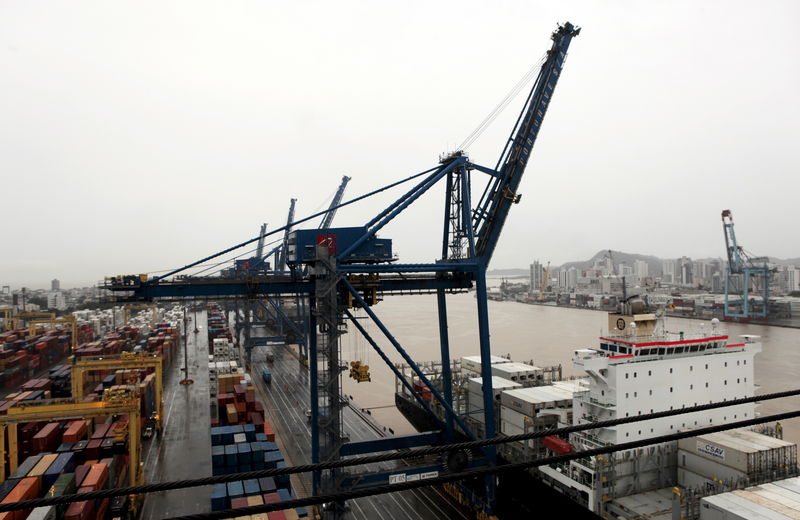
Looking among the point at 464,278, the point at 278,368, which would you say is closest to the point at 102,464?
the point at 464,278

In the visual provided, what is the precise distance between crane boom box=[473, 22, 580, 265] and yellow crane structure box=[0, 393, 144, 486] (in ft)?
43.8

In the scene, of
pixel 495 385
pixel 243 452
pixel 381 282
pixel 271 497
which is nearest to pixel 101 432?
pixel 243 452

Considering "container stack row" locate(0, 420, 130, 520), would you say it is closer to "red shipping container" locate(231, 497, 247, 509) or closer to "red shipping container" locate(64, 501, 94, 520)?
"red shipping container" locate(64, 501, 94, 520)

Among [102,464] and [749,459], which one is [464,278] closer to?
[749,459]

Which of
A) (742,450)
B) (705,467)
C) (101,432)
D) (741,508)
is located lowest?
(101,432)

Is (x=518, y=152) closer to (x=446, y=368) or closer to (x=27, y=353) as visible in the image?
(x=446, y=368)

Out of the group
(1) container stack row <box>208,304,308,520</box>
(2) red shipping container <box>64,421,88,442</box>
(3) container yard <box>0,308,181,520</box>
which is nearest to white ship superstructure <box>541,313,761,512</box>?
(1) container stack row <box>208,304,308,520</box>

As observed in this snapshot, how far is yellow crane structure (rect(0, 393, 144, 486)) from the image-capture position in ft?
54.6

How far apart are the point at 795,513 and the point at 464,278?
980 cm

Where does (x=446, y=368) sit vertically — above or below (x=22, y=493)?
above

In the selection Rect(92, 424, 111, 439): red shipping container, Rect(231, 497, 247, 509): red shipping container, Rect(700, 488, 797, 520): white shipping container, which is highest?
Rect(700, 488, 797, 520): white shipping container

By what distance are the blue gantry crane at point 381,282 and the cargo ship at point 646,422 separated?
7.23 feet

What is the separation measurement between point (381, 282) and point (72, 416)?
11.9 metres

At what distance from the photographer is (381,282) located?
51.7 ft
